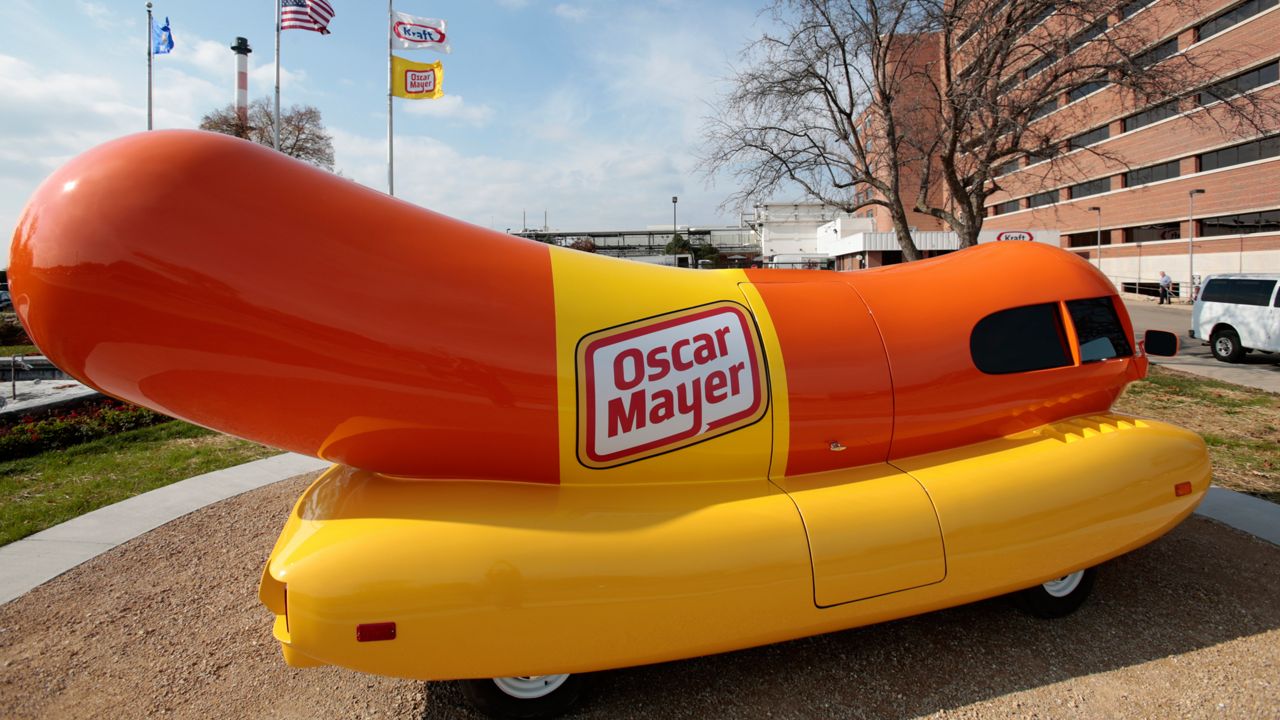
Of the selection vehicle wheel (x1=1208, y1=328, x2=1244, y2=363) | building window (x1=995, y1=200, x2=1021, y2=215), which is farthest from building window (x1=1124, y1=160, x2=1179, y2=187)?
vehicle wheel (x1=1208, y1=328, x2=1244, y2=363)

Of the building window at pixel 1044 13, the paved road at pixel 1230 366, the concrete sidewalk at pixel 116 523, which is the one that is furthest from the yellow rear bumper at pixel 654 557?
the building window at pixel 1044 13

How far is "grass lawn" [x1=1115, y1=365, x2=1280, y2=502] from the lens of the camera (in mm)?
6152

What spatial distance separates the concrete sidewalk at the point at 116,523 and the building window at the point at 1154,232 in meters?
47.2

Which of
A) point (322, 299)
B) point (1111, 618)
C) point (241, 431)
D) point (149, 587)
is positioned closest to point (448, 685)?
point (241, 431)

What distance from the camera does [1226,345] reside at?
13.8 meters

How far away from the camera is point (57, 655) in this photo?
3514 mm

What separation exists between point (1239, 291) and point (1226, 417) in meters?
7.52

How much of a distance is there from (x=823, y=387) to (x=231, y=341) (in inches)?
104

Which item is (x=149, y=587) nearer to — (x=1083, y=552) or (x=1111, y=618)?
(x=1083, y=552)

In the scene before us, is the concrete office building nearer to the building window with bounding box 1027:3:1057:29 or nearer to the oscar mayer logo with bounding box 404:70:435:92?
the building window with bounding box 1027:3:1057:29

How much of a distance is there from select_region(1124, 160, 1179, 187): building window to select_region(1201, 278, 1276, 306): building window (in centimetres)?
2753

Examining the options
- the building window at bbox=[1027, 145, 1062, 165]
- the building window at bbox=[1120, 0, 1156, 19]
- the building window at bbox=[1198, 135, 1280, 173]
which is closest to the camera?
the building window at bbox=[1120, 0, 1156, 19]

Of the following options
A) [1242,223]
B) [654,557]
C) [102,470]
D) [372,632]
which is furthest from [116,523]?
[1242,223]

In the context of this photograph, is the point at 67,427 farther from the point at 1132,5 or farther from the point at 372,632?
the point at 1132,5
